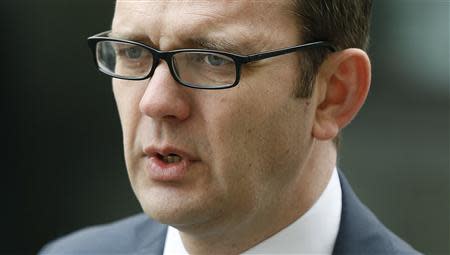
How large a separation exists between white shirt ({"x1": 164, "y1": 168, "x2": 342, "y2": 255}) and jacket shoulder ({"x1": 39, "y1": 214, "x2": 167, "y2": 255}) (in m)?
0.59

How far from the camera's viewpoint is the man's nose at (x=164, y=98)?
227 centimetres

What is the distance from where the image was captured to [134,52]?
2504 millimetres

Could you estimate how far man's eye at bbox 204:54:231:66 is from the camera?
2357mm

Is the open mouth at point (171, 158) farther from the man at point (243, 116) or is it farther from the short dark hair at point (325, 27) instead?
the short dark hair at point (325, 27)

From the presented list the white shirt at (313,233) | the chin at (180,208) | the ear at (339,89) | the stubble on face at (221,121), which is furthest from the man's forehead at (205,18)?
the white shirt at (313,233)

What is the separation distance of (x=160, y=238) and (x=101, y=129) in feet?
12.4

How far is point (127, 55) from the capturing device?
2.54 meters

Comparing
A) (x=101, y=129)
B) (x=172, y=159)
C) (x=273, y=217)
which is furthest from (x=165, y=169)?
(x=101, y=129)

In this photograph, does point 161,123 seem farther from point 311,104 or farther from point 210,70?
point 311,104

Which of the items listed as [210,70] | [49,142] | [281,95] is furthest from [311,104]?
[49,142]

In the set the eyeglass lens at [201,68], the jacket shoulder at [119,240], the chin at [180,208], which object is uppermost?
the eyeglass lens at [201,68]

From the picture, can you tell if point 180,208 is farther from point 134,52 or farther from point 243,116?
point 134,52

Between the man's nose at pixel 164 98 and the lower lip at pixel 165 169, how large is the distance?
157mm

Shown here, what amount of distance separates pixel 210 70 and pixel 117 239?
1203 millimetres
